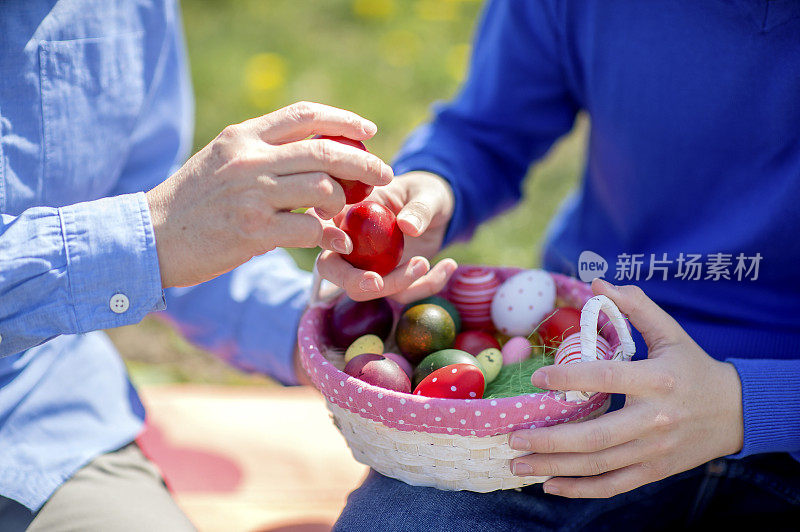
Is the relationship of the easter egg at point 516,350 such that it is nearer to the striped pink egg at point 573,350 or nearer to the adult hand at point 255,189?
the striped pink egg at point 573,350

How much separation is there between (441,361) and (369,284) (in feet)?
0.49

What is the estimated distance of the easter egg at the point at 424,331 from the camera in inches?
41.9

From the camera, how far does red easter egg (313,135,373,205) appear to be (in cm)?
93

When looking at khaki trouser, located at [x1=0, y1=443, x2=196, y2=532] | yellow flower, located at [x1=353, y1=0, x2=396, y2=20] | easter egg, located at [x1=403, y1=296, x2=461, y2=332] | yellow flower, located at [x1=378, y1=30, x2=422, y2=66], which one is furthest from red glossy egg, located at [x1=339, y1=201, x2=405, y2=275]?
yellow flower, located at [x1=353, y1=0, x2=396, y2=20]

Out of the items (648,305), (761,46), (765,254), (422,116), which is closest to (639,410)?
(648,305)

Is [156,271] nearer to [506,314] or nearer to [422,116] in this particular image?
[506,314]

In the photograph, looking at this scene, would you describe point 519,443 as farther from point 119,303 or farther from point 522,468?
point 119,303

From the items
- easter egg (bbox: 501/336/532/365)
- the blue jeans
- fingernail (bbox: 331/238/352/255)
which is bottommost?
the blue jeans

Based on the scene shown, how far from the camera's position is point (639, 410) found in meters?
0.89

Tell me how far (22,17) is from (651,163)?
100 centimetres

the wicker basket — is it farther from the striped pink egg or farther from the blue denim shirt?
the blue denim shirt

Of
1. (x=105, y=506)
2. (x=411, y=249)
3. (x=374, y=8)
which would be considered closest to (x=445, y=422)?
(x=411, y=249)

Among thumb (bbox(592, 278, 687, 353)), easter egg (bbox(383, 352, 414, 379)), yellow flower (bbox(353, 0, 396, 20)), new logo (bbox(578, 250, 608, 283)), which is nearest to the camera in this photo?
thumb (bbox(592, 278, 687, 353))

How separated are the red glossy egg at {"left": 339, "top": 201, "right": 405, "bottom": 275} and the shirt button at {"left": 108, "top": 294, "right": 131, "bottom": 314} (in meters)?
0.30
